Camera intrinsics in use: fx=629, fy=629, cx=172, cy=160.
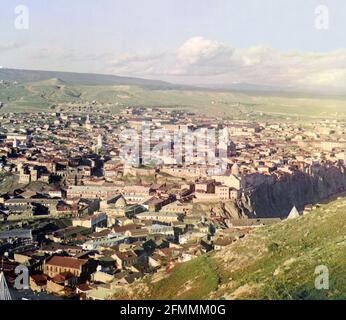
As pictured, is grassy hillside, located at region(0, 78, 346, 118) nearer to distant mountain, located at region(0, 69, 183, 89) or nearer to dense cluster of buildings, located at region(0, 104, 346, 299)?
distant mountain, located at region(0, 69, 183, 89)

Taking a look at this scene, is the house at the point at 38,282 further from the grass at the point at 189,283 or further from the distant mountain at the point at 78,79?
the distant mountain at the point at 78,79

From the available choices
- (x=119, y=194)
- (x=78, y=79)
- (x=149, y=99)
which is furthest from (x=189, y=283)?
(x=78, y=79)

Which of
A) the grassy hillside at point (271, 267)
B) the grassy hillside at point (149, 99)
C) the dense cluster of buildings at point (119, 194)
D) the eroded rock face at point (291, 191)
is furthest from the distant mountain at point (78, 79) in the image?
the grassy hillside at point (271, 267)

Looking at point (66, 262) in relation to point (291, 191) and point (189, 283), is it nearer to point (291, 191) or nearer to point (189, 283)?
point (189, 283)

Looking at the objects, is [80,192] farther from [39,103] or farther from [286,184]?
[39,103]

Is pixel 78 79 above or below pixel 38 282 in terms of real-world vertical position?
above

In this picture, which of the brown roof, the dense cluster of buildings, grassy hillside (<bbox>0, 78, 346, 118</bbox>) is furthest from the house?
grassy hillside (<bbox>0, 78, 346, 118</bbox>)
